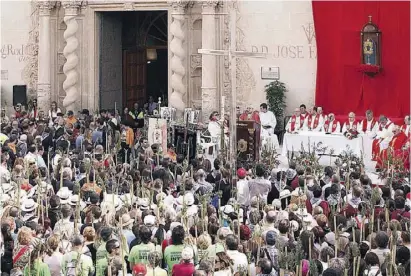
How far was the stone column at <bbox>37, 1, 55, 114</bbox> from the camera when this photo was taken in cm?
2664

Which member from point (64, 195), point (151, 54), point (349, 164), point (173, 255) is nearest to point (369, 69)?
point (349, 164)

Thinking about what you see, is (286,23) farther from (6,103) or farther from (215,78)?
(6,103)

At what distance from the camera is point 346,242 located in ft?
34.6

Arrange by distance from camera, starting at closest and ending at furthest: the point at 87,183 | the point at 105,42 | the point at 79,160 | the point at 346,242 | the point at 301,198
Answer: the point at 346,242 → the point at 301,198 → the point at 87,183 → the point at 79,160 → the point at 105,42

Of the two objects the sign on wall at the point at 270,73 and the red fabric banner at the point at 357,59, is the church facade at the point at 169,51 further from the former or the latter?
the red fabric banner at the point at 357,59

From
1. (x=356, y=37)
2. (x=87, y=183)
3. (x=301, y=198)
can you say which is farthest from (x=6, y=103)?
(x=301, y=198)

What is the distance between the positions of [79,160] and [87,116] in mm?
7440

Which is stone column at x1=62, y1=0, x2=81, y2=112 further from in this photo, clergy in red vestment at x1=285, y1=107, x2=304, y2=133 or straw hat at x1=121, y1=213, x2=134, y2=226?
straw hat at x1=121, y1=213, x2=134, y2=226

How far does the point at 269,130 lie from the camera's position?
23531mm

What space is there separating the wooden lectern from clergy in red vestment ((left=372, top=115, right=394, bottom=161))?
265 cm

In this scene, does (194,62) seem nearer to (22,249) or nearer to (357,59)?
(357,59)

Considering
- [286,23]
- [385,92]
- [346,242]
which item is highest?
[286,23]

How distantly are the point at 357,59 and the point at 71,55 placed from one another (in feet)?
25.1

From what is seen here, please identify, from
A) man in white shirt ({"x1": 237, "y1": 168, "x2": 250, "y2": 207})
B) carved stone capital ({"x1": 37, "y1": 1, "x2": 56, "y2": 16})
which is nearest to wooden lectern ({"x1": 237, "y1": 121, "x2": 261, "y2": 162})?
man in white shirt ({"x1": 237, "y1": 168, "x2": 250, "y2": 207})
